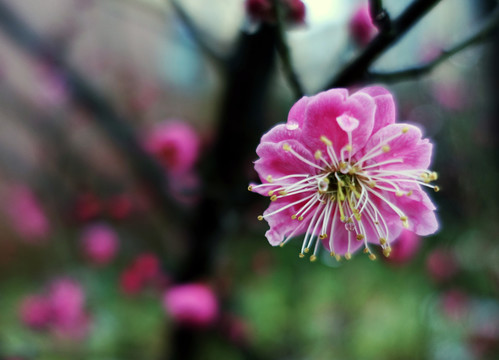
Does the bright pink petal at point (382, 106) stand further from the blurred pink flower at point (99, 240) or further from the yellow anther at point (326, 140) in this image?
the blurred pink flower at point (99, 240)

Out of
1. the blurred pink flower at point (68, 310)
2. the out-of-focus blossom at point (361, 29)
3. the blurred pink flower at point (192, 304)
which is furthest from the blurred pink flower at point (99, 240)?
the out-of-focus blossom at point (361, 29)

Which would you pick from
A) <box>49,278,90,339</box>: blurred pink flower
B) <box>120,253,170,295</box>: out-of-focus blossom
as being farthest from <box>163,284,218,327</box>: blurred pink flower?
<box>49,278,90,339</box>: blurred pink flower

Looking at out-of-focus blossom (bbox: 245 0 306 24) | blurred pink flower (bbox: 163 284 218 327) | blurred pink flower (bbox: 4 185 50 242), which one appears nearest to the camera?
out-of-focus blossom (bbox: 245 0 306 24)

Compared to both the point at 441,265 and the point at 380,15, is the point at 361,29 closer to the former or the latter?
the point at 380,15

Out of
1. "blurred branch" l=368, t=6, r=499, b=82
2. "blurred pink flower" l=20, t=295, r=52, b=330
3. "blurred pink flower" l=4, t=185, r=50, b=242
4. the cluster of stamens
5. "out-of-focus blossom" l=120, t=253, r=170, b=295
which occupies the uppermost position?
"blurred pink flower" l=4, t=185, r=50, b=242

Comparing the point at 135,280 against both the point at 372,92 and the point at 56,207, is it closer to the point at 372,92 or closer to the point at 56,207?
the point at 56,207

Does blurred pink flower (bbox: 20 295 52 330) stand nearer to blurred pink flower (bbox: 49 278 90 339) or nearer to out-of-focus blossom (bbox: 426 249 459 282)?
blurred pink flower (bbox: 49 278 90 339)

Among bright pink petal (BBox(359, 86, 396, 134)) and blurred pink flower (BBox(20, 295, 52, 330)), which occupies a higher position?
blurred pink flower (BBox(20, 295, 52, 330))

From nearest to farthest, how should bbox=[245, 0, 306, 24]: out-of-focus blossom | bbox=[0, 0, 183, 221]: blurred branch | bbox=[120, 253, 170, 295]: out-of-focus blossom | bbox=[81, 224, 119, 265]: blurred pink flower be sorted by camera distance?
1. bbox=[245, 0, 306, 24]: out-of-focus blossom
2. bbox=[0, 0, 183, 221]: blurred branch
3. bbox=[120, 253, 170, 295]: out-of-focus blossom
4. bbox=[81, 224, 119, 265]: blurred pink flower
